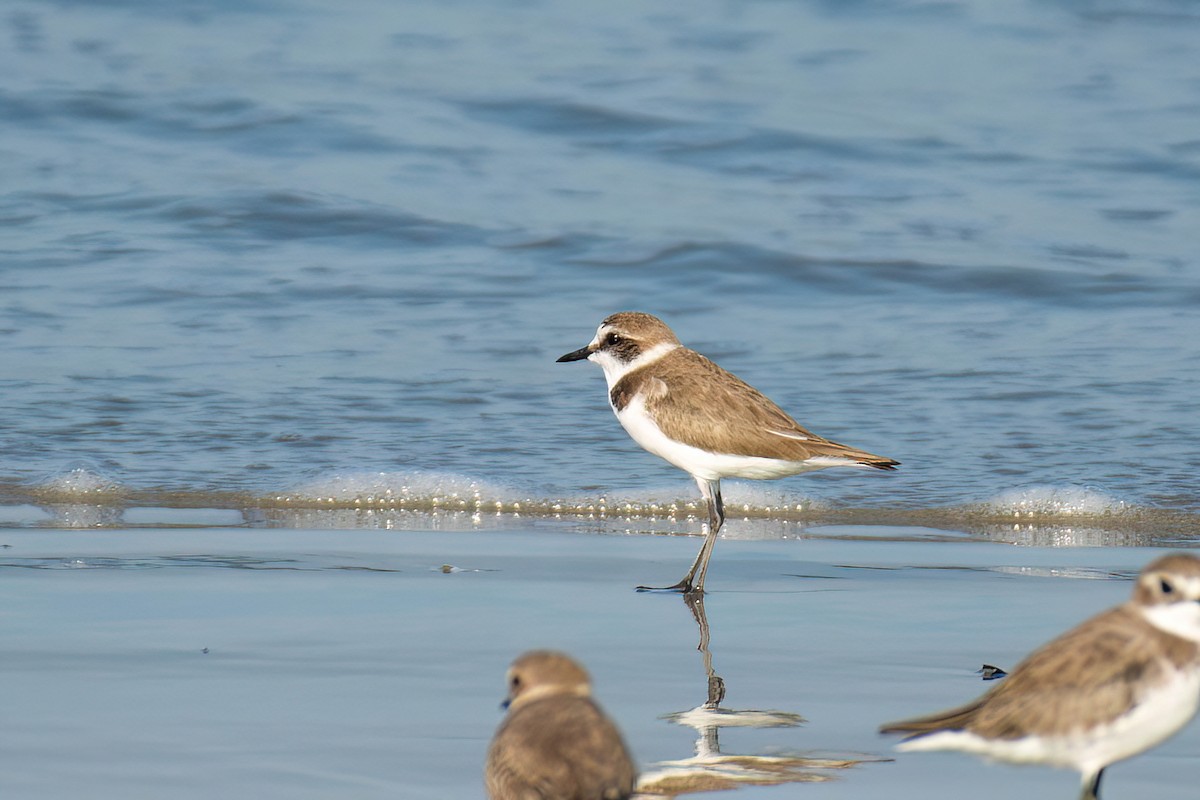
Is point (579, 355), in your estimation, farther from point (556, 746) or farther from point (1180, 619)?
point (556, 746)

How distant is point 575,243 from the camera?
13852mm

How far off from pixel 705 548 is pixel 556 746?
11.5ft

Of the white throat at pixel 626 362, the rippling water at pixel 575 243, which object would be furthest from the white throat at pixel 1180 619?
the rippling water at pixel 575 243

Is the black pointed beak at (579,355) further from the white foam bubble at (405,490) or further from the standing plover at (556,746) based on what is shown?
the standing plover at (556,746)

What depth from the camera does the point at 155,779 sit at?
432cm

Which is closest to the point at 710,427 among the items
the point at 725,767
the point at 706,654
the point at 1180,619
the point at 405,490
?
the point at 706,654

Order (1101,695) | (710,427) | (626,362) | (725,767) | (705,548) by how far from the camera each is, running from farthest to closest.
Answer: (626,362) → (710,427) → (705,548) → (725,767) → (1101,695)

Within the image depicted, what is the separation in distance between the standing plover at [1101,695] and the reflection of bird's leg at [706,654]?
1220 mm

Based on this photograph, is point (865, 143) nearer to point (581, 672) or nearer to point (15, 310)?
point (15, 310)

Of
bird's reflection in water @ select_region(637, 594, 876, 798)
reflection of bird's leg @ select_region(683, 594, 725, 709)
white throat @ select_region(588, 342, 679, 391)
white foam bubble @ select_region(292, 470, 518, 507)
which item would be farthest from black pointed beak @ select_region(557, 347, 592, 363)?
bird's reflection in water @ select_region(637, 594, 876, 798)

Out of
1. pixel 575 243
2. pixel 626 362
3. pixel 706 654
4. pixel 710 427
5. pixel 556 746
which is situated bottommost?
pixel 706 654

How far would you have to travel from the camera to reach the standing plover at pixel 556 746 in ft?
11.7

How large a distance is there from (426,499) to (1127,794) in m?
4.83

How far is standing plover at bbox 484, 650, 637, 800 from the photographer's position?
3.56m
